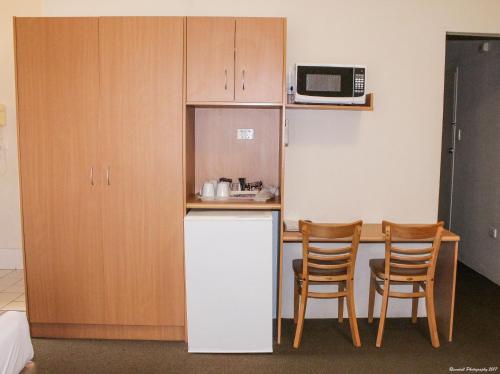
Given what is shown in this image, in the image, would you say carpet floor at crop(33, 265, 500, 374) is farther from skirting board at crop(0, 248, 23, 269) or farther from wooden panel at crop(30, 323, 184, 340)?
skirting board at crop(0, 248, 23, 269)

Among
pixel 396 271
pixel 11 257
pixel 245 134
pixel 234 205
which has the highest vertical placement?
pixel 245 134

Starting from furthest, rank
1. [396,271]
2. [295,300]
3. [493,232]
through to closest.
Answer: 1. [493,232]
2. [295,300]
3. [396,271]

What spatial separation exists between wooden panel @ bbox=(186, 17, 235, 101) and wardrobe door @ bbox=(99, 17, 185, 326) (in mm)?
83

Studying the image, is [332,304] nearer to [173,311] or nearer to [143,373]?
[173,311]

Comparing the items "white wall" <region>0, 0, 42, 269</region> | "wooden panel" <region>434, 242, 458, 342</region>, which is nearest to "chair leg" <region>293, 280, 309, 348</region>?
"wooden panel" <region>434, 242, 458, 342</region>

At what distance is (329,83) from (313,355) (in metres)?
1.94

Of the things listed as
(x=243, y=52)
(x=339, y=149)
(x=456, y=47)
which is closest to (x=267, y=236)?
(x=339, y=149)

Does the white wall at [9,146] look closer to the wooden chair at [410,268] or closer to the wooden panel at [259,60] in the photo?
the wooden panel at [259,60]

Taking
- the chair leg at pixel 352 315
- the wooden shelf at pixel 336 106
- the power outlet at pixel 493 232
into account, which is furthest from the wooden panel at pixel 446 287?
the power outlet at pixel 493 232

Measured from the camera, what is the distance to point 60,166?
9.82ft

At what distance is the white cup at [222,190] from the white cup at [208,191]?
47mm

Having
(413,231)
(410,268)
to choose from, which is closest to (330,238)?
(413,231)

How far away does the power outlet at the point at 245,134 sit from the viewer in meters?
3.47

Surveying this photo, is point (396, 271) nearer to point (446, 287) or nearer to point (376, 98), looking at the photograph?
point (446, 287)
